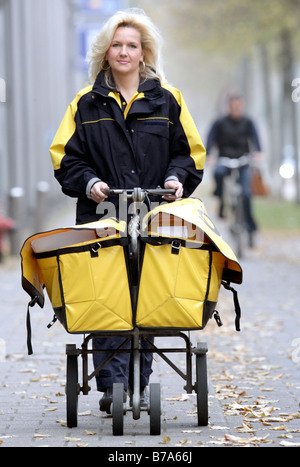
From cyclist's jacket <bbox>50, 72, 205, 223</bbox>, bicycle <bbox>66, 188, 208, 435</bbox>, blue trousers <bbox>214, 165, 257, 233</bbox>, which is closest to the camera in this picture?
bicycle <bbox>66, 188, 208, 435</bbox>

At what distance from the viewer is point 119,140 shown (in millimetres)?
4949

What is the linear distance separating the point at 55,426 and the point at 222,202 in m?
9.03

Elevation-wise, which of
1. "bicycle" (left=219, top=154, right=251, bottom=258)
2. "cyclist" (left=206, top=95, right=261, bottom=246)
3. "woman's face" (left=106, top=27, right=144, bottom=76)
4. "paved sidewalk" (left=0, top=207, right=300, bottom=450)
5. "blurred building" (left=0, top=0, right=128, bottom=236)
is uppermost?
"blurred building" (left=0, top=0, right=128, bottom=236)

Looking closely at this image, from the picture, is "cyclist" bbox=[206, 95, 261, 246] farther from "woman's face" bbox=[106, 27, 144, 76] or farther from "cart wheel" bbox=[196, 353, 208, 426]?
"cart wheel" bbox=[196, 353, 208, 426]

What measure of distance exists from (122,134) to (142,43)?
1.68ft

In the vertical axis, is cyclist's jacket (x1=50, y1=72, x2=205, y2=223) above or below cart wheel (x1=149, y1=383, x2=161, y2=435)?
above

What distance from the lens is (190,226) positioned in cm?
455

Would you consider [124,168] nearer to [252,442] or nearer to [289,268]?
[252,442]

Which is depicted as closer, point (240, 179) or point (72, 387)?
point (72, 387)

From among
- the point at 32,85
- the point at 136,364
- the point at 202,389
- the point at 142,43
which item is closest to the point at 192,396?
the point at 202,389

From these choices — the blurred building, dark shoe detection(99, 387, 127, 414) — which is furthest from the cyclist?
dark shoe detection(99, 387, 127, 414)

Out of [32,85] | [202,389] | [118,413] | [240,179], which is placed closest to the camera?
[118,413]

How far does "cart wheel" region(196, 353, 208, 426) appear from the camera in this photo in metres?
4.75

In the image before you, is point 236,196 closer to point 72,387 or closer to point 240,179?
point 240,179
